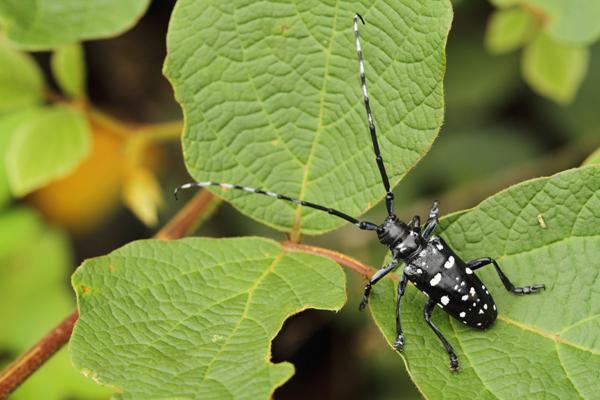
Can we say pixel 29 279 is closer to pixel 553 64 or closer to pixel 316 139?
pixel 316 139

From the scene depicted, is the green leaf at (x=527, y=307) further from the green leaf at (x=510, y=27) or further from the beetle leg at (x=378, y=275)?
the green leaf at (x=510, y=27)

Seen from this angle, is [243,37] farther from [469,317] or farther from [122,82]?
[122,82]

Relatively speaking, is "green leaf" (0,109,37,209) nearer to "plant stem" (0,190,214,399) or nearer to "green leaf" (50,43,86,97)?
"green leaf" (50,43,86,97)

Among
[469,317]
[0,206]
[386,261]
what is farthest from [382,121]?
[0,206]

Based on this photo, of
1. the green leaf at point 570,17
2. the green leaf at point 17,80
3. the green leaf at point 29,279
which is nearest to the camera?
the green leaf at point 570,17

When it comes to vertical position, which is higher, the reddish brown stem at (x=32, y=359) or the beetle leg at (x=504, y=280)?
the beetle leg at (x=504, y=280)

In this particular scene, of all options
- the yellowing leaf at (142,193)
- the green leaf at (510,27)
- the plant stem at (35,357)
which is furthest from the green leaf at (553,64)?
the plant stem at (35,357)

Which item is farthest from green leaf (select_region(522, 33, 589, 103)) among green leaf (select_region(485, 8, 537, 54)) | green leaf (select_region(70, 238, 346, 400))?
green leaf (select_region(70, 238, 346, 400))
